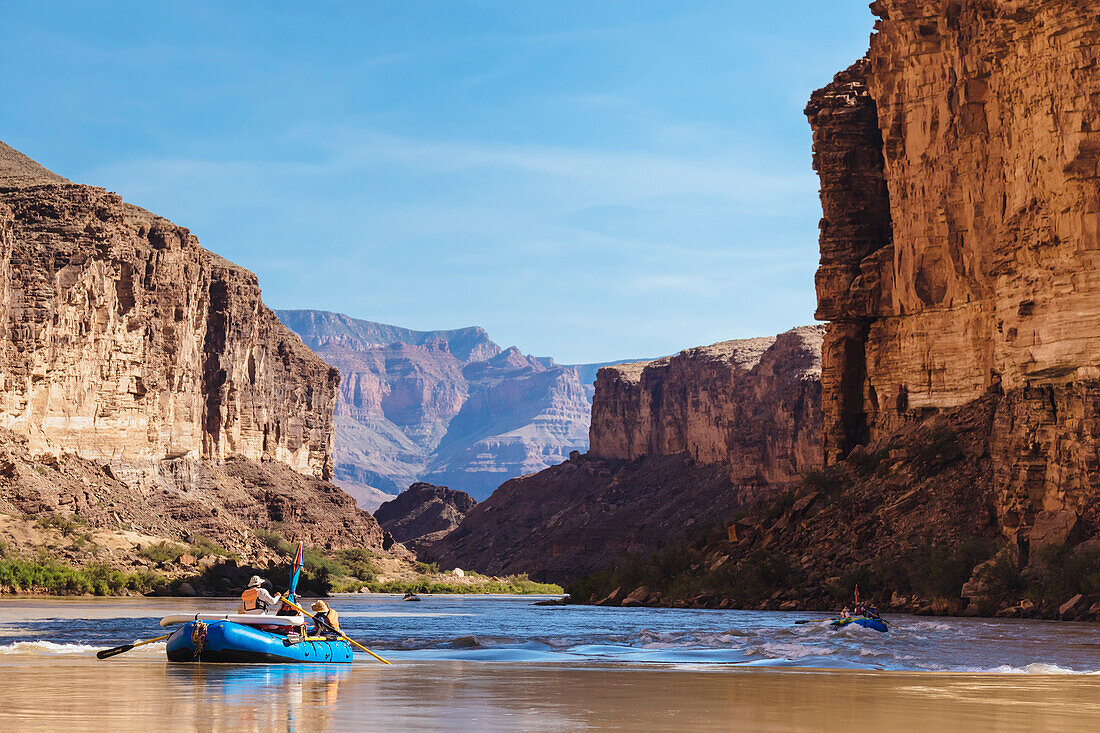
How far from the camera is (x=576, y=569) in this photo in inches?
6590

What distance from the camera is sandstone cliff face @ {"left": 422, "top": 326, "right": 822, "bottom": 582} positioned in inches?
5920

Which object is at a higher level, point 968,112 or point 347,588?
point 968,112

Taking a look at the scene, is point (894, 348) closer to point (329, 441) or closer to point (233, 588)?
point (233, 588)

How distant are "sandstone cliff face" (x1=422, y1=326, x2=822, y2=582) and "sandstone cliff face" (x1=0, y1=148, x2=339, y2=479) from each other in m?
43.1

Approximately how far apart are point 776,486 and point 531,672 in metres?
125

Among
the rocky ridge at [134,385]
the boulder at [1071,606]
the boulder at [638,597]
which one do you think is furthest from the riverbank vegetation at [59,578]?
the boulder at [1071,606]

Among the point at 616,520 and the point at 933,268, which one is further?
the point at 616,520

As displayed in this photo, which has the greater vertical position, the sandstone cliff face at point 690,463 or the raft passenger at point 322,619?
the sandstone cliff face at point 690,463

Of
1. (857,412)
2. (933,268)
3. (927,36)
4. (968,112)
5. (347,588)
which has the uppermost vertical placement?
(927,36)

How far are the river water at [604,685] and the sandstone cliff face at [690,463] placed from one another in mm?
107760

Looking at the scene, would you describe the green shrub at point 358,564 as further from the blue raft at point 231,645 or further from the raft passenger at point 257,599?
the blue raft at point 231,645

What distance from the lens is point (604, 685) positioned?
21.1m

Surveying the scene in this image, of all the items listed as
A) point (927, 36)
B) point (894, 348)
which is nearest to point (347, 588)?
point (894, 348)

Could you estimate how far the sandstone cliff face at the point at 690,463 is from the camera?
493ft
